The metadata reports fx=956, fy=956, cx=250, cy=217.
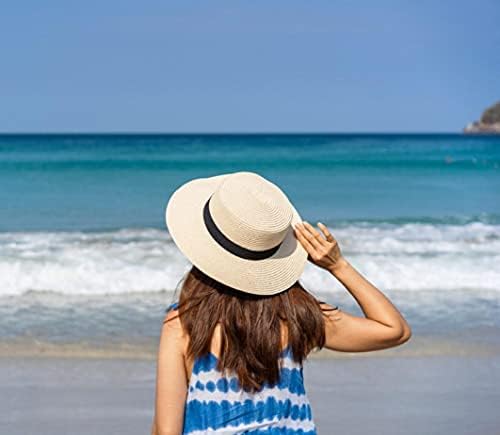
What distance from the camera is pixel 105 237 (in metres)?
12.7

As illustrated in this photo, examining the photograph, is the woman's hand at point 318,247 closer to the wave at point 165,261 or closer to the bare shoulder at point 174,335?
the bare shoulder at point 174,335

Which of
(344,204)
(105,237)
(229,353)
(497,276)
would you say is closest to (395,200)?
(344,204)

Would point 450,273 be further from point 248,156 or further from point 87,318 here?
point 248,156

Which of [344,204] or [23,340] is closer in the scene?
[23,340]

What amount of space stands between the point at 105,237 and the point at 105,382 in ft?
23.5

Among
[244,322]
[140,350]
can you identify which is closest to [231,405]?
[244,322]

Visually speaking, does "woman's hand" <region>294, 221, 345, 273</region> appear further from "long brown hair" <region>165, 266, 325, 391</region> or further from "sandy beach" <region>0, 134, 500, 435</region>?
"sandy beach" <region>0, 134, 500, 435</region>

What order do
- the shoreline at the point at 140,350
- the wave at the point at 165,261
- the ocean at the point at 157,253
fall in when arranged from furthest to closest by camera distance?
the wave at the point at 165,261 < the ocean at the point at 157,253 < the shoreline at the point at 140,350

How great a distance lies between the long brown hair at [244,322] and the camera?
2111 millimetres

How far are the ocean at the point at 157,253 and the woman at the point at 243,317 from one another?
673mm
